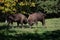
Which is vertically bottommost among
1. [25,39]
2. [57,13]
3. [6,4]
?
[57,13]

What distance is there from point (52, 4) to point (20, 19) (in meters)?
23.0

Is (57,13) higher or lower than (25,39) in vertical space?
lower

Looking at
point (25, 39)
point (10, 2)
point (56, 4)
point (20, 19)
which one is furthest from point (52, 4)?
point (25, 39)

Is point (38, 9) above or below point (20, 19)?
below

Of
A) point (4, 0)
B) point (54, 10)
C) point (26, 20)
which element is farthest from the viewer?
point (54, 10)

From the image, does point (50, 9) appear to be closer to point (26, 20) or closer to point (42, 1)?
point (42, 1)

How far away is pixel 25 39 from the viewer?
37.6 ft

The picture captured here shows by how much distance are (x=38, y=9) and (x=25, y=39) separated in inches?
1302

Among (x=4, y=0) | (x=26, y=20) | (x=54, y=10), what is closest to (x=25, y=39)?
(x=26, y=20)

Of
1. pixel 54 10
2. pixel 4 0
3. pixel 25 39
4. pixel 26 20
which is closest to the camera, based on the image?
pixel 25 39

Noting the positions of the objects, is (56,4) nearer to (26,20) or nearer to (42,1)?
(42,1)

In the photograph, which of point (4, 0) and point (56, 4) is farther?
point (56, 4)

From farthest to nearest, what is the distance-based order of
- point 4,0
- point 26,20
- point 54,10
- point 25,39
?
1. point 54,10
2. point 4,0
3. point 26,20
4. point 25,39

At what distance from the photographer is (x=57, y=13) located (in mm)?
44938
